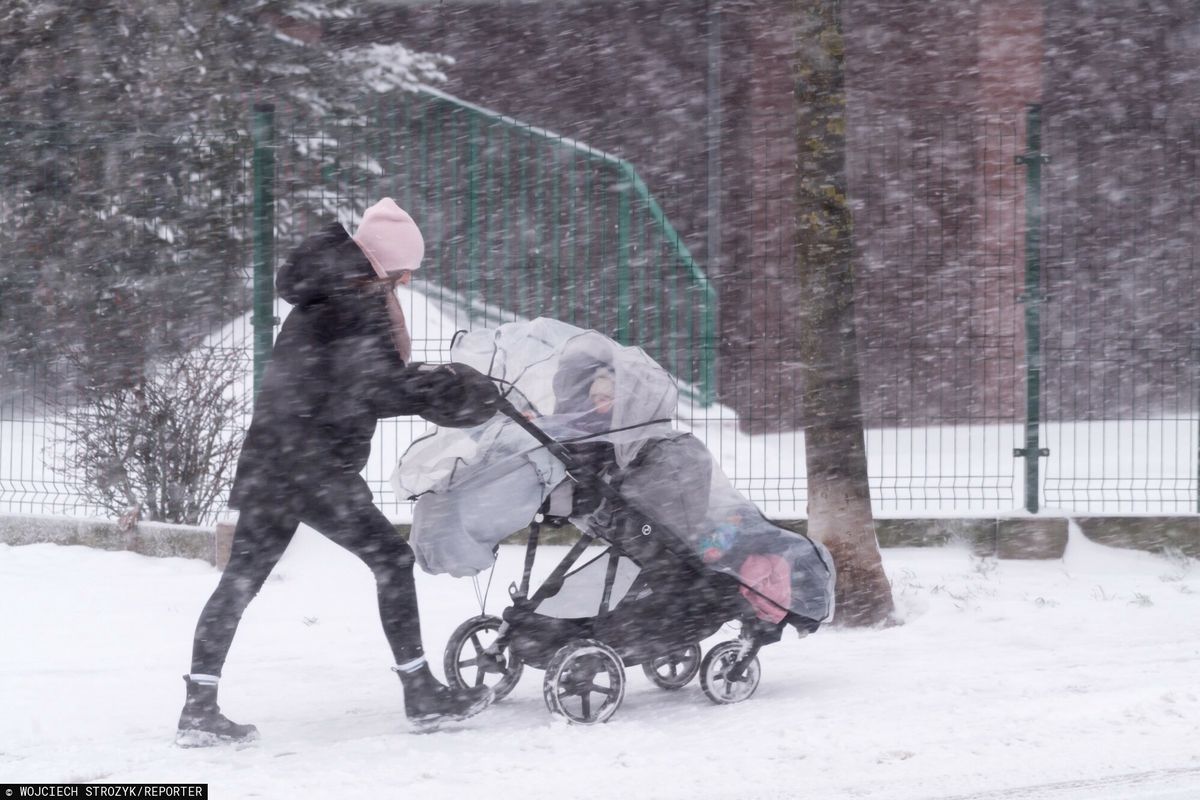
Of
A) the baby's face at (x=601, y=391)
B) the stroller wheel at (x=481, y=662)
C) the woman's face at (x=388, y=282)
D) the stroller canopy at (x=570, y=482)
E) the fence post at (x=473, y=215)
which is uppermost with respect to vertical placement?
the fence post at (x=473, y=215)

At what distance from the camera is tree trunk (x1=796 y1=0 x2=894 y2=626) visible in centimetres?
671

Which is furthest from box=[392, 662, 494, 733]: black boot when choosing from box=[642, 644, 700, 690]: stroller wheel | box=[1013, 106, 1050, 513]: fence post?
box=[1013, 106, 1050, 513]: fence post

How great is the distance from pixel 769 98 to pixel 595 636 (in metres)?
9.71

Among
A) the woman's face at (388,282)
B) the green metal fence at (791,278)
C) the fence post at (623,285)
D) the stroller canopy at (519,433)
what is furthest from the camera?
the fence post at (623,285)

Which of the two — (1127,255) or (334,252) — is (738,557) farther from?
(1127,255)

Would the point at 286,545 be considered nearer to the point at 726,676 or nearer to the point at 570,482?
the point at 570,482

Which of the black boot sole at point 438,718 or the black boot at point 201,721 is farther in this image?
the black boot sole at point 438,718

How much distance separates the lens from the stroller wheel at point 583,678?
4.71 meters

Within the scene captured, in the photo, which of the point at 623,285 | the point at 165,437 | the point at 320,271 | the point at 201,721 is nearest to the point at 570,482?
the point at 320,271

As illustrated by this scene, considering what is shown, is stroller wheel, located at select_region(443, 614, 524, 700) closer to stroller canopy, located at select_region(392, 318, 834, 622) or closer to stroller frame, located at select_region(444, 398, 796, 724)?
stroller frame, located at select_region(444, 398, 796, 724)

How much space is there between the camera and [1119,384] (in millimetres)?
10828

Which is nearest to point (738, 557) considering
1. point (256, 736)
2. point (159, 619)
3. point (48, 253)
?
point (256, 736)

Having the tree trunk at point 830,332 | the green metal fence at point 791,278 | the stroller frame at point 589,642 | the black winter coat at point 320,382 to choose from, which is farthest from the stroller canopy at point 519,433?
the green metal fence at point 791,278

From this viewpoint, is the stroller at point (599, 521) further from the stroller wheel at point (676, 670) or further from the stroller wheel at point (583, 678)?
the stroller wheel at point (676, 670)
